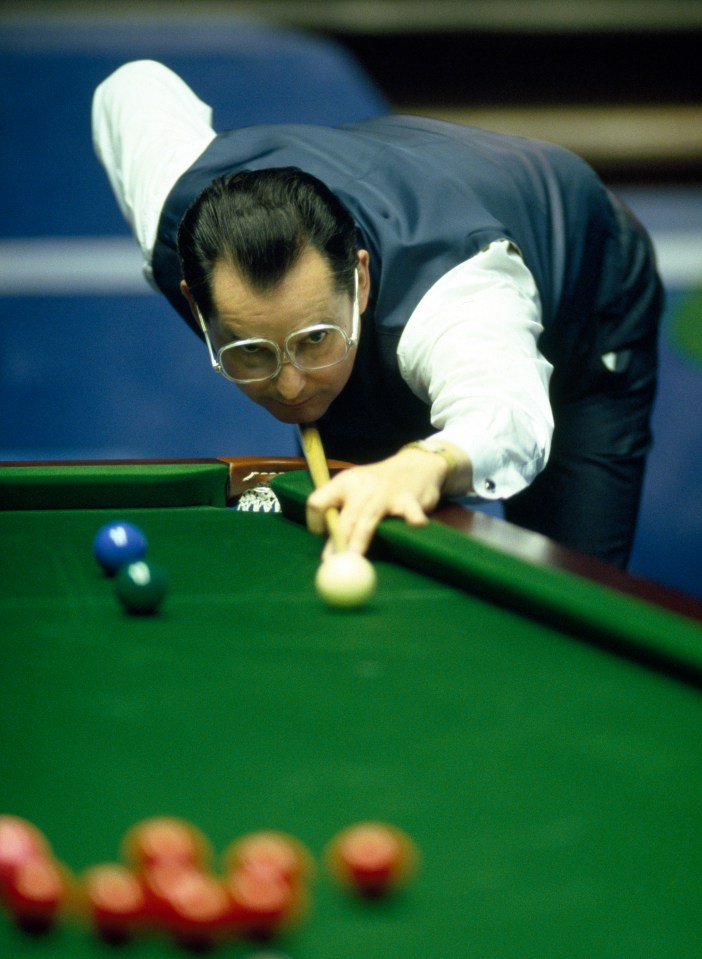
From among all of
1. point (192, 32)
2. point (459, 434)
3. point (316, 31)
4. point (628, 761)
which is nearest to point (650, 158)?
point (316, 31)

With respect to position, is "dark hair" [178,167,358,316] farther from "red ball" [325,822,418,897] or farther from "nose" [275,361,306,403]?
"red ball" [325,822,418,897]

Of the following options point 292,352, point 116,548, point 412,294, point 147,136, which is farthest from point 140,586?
point 147,136

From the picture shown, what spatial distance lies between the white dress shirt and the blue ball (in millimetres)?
570

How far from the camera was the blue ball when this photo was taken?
158 cm

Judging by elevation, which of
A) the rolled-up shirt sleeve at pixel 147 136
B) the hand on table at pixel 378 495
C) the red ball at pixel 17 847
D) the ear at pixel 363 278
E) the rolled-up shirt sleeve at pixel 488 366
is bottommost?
the red ball at pixel 17 847

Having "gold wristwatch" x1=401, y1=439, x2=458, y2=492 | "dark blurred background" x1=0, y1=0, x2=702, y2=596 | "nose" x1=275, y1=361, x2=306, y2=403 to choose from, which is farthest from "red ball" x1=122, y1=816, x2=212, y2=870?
"dark blurred background" x1=0, y1=0, x2=702, y2=596

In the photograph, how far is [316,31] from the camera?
5.19 meters

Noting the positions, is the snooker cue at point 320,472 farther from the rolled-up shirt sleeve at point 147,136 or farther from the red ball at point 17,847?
the red ball at point 17,847

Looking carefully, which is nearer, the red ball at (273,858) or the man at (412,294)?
the red ball at (273,858)

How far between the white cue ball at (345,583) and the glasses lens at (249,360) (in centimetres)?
89

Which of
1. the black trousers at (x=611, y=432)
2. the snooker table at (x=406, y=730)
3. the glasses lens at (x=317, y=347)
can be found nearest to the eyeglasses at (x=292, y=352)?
the glasses lens at (x=317, y=347)

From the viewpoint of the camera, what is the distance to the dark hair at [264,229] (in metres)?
2.17

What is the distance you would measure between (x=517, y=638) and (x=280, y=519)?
30.3 inches

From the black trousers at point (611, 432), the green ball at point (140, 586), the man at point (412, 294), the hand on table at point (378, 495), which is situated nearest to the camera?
the green ball at point (140, 586)
